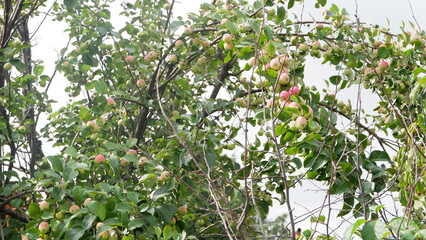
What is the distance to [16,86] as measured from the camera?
3467 millimetres

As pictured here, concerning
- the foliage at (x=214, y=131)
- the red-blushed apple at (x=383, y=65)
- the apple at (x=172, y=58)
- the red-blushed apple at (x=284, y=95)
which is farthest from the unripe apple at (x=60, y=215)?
the red-blushed apple at (x=383, y=65)

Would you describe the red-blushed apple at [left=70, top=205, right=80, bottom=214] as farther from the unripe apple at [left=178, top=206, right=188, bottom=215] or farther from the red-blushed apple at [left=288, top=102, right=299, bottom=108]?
the red-blushed apple at [left=288, top=102, right=299, bottom=108]

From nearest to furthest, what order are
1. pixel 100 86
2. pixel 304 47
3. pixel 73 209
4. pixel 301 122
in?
pixel 301 122 < pixel 73 209 < pixel 304 47 < pixel 100 86

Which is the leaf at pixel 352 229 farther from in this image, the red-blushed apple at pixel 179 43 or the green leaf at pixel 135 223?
the red-blushed apple at pixel 179 43

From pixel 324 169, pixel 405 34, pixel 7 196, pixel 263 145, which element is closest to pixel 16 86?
pixel 7 196

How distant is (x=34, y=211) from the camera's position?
2795 mm

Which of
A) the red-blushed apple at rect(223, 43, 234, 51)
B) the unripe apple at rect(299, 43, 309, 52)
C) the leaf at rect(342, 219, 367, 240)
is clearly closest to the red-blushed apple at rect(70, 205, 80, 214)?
the red-blushed apple at rect(223, 43, 234, 51)

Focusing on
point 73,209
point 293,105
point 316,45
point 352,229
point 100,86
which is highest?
point 316,45

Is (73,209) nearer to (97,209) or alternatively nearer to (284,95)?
(97,209)

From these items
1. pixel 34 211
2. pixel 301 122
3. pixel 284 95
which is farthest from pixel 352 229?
pixel 34 211

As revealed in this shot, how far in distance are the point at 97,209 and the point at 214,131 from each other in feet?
2.21

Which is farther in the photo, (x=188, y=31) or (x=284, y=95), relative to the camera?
(x=188, y=31)

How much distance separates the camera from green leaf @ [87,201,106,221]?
2453 millimetres

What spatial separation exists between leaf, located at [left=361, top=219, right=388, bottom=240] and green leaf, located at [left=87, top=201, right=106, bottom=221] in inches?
48.6
